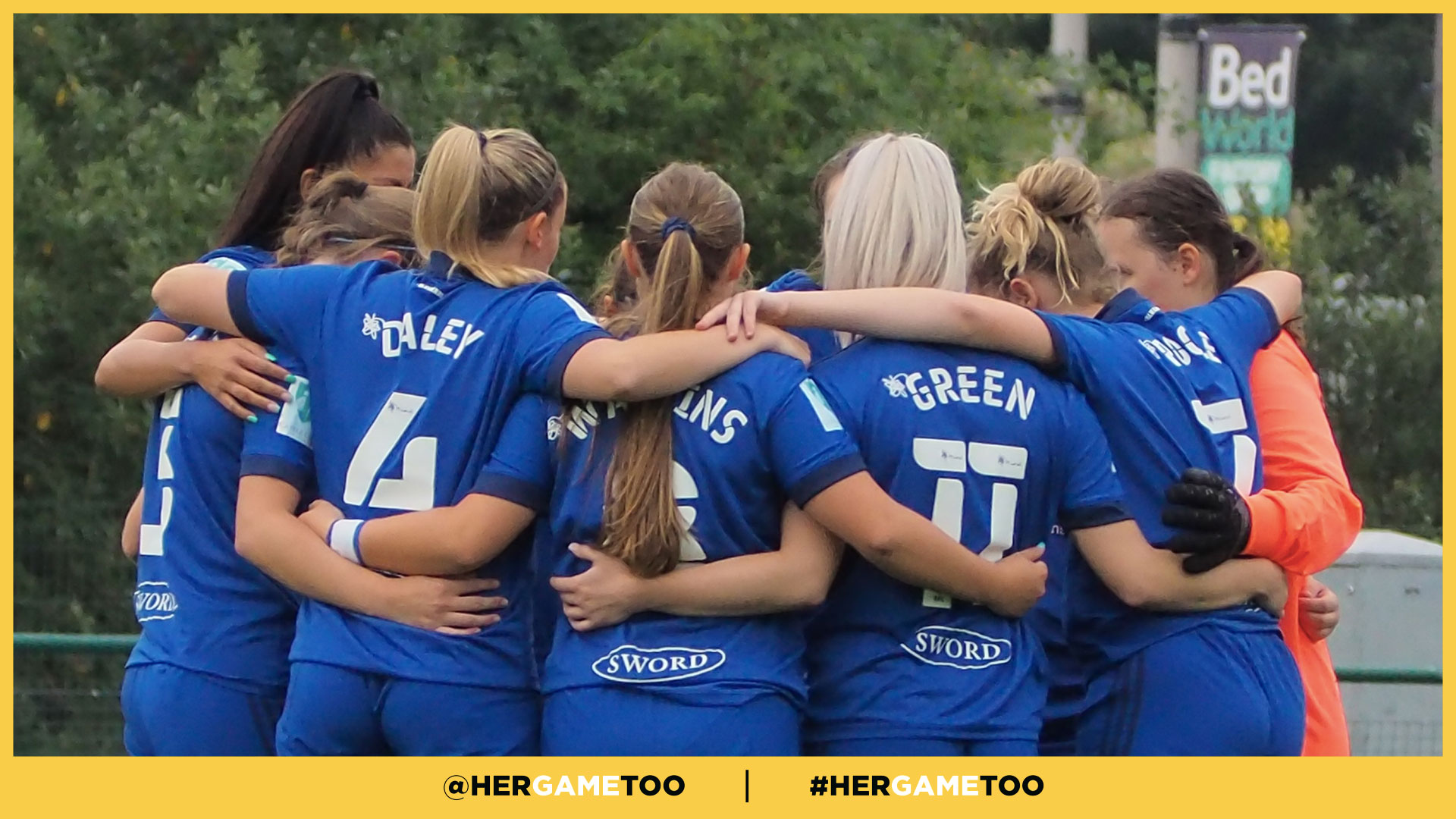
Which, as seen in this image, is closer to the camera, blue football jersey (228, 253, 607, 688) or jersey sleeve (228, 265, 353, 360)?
blue football jersey (228, 253, 607, 688)

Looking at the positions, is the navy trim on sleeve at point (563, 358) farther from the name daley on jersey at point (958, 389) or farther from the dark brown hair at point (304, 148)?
the dark brown hair at point (304, 148)

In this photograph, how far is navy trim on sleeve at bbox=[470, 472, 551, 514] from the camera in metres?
3.09

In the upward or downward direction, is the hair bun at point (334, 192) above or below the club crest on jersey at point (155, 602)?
above

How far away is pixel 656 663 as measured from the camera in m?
3.04

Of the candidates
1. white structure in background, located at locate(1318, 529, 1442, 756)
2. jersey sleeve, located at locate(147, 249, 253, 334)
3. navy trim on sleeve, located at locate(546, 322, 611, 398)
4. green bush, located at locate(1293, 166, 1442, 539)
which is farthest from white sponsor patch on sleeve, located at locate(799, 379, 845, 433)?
green bush, located at locate(1293, 166, 1442, 539)

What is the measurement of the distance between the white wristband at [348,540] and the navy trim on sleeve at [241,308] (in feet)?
1.37

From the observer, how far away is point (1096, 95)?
10.2 meters

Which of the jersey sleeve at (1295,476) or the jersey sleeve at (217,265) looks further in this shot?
the jersey sleeve at (217,265)

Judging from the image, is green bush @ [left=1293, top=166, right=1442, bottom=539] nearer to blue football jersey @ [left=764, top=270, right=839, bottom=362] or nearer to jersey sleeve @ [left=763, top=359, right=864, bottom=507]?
blue football jersey @ [left=764, top=270, right=839, bottom=362]

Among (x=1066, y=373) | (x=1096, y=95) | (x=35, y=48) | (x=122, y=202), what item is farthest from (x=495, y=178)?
(x=1096, y=95)

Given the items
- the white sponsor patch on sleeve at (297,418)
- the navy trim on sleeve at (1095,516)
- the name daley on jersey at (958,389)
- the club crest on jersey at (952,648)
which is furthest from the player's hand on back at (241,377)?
the navy trim on sleeve at (1095,516)

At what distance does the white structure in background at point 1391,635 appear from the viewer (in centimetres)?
612

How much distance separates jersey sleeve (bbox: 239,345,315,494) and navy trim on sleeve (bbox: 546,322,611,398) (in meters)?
0.51

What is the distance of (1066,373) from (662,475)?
2.67 ft
